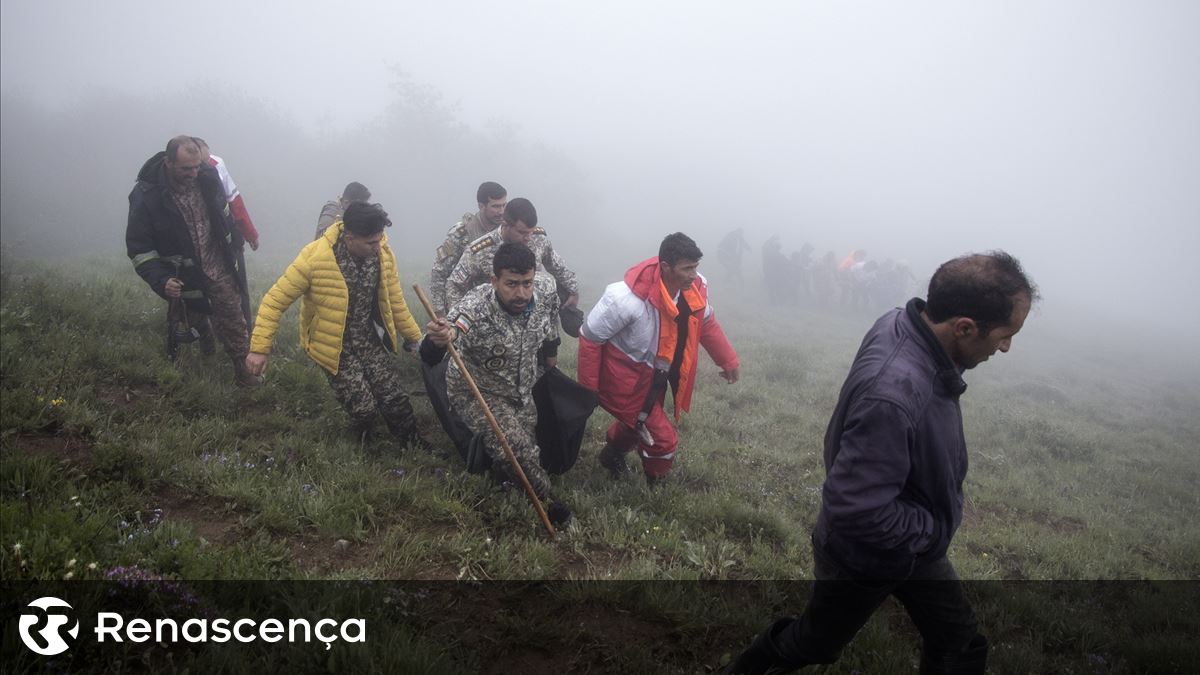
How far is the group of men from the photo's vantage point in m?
2.33

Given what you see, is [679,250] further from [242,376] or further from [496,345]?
[242,376]

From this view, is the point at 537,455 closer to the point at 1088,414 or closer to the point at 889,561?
the point at 889,561

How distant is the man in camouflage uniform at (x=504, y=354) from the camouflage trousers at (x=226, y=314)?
2823 millimetres

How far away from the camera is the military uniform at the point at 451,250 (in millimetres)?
6496

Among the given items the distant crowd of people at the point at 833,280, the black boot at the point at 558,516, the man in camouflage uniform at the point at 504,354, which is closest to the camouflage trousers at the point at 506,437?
the man in camouflage uniform at the point at 504,354

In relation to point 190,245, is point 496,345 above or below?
below

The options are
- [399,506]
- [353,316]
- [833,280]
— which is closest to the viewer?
[399,506]

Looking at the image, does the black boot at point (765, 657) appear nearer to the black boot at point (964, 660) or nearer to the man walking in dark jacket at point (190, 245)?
the black boot at point (964, 660)

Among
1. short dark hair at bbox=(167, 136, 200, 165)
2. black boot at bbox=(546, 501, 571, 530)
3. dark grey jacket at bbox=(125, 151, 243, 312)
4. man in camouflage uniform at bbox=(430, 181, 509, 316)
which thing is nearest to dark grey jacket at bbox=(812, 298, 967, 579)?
black boot at bbox=(546, 501, 571, 530)

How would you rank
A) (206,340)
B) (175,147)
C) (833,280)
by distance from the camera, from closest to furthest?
(175,147), (206,340), (833,280)

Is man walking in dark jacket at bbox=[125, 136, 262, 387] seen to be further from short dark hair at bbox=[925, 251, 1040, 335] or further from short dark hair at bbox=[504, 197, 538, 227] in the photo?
short dark hair at bbox=[925, 251, 1040, 335]

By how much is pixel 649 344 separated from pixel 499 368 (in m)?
1.31

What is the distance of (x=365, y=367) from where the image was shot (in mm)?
5117

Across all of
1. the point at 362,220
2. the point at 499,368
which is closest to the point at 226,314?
the point at 362,220
